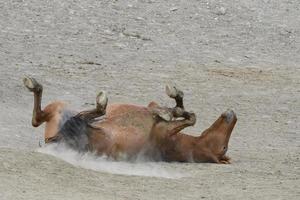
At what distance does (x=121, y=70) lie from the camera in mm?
14180

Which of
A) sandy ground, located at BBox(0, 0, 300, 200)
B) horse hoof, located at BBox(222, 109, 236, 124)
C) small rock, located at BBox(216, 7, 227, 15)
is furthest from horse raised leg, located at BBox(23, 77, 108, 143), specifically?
small rock, located at BBox(216, 7, 227, 15)

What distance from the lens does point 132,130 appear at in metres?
9.26

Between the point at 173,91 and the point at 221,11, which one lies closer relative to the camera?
the point at 173,91

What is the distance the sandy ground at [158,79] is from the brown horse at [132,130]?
144 mm

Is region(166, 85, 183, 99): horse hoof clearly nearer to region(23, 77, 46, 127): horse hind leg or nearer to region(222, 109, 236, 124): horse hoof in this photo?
region(222, 109, 236, 124): horse hoof

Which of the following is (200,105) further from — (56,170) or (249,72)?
(56,170)

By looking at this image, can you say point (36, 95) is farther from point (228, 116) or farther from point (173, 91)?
point (228, 116)

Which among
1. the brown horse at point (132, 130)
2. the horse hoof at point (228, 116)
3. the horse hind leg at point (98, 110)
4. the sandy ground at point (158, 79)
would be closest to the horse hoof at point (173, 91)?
the brown horse at point (132, 130)

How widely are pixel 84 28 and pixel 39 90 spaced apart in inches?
261

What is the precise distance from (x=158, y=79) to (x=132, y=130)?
15.4ft

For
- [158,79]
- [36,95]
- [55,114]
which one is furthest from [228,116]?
A: [158,79]

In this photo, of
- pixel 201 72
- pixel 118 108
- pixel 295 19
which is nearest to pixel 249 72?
pixel 201 72

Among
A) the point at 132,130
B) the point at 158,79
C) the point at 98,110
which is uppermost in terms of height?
the point at 98,110

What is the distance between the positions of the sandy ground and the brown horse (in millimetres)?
144
